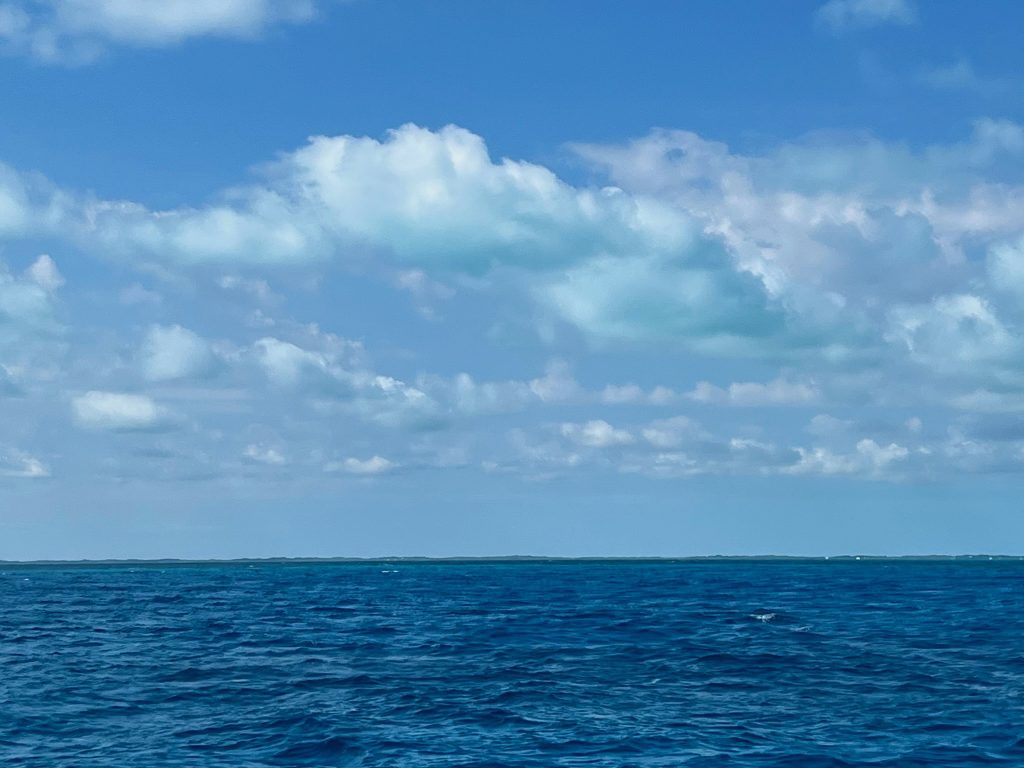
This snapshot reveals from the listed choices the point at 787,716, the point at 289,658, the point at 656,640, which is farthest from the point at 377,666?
the point at 787,716

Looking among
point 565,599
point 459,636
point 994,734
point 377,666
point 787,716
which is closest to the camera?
point 994,734

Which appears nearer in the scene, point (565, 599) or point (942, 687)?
point (942, 687)

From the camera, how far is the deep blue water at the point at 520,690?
36.9 m

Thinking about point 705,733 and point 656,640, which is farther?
point 656,640

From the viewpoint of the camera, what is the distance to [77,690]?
5012 cm

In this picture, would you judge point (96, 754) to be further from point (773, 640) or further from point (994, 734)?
point (773, 640)

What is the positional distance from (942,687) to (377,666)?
2928 centimetres

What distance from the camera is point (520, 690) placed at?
1923 inches

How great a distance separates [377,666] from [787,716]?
956 inches

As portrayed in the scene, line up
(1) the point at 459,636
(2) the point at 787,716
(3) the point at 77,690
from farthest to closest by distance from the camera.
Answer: (1) the point at 459,636, (3) the point at 77,690, (2) the point at 787,716

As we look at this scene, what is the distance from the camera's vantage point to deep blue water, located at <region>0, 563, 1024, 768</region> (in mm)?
36875

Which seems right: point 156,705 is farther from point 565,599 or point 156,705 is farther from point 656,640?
point 565,599

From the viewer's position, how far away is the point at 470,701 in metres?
46.2

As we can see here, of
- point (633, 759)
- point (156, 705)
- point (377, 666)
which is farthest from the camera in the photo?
point (377, 666)
